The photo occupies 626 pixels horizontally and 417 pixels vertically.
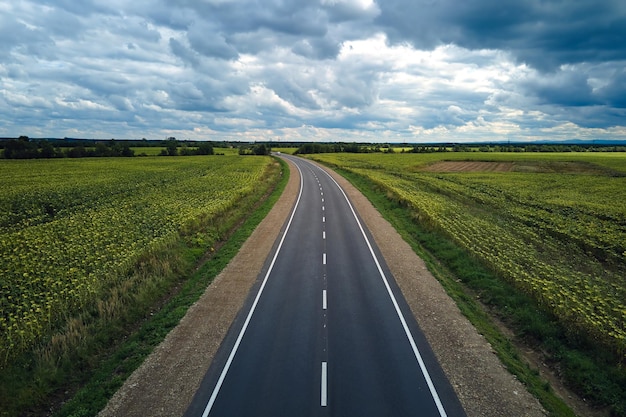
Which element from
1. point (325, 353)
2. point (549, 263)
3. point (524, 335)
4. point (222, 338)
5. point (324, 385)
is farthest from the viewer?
point (549, 263)

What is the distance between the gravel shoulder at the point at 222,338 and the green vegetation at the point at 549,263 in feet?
3.14

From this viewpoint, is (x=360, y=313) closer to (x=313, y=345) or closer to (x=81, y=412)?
(x=313, y=345)

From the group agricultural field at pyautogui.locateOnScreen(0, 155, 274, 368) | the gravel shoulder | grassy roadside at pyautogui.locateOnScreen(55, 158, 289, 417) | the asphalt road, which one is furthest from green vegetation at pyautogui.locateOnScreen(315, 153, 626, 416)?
agricultural field at pyautogui.locateOnScreen(0, 155, 274, 368)

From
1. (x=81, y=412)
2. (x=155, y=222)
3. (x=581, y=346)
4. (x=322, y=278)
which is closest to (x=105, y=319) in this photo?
(x=81, y=412)

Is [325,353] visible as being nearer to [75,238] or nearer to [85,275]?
[85,275]

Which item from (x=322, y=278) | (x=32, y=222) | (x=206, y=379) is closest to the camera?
(x=206, y=379)

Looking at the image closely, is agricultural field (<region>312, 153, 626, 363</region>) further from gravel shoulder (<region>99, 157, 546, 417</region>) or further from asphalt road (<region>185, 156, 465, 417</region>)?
asphalt road (<region>185, 156, 465, 417</region>)

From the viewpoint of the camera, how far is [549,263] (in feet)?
64.2

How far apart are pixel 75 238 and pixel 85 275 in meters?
6.55

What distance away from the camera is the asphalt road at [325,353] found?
906 centimetres

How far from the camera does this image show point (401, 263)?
1953 centimetres

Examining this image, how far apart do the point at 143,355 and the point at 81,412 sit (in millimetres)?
A: 2484

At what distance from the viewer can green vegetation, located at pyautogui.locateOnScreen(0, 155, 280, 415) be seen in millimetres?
10680

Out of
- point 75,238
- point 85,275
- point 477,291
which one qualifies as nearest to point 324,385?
point 477,291
